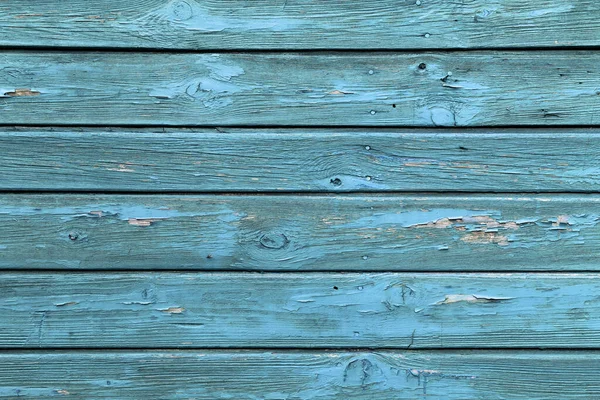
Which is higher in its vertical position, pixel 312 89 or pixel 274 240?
pixel 312 89

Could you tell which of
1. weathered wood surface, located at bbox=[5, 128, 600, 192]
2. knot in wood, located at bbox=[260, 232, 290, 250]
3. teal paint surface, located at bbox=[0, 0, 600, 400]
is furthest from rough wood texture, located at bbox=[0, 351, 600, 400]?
weathered wood surface, located at bbox=[5, 128, 600, 192]

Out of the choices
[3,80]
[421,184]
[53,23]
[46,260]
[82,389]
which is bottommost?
[82,389]

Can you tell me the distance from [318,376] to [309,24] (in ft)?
2.51

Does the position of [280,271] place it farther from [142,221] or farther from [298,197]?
[142,221]

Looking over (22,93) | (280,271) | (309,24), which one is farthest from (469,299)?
(22,93)

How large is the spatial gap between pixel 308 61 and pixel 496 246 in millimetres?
567

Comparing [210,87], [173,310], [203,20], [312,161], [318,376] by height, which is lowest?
[318,376]

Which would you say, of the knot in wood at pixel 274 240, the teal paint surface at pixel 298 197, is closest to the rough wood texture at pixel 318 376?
the teal paint surface at pixel 298 197

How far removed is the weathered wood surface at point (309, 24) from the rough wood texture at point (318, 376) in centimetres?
68

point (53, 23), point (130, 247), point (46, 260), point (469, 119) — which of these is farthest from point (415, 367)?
point (53, 23)

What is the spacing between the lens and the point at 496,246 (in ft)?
3.67

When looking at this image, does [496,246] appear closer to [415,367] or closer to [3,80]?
Result: [415,367]

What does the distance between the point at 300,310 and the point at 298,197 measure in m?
0.25

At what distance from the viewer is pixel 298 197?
1.12m
